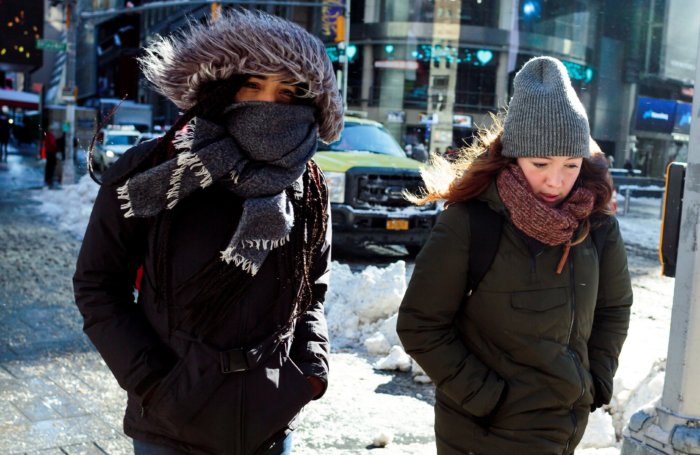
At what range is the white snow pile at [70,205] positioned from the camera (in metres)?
14.6

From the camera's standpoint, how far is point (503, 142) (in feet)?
8.84

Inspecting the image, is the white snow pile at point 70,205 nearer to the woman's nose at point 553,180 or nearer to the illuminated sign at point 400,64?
the woman's nose at point 553,180

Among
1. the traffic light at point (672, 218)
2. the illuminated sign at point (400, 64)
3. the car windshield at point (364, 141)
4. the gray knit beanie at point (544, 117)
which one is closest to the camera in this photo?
the gray knit beanie at point (544, 117)

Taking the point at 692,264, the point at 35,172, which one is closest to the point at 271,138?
the point at 692,264

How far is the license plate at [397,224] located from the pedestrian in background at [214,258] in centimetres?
954

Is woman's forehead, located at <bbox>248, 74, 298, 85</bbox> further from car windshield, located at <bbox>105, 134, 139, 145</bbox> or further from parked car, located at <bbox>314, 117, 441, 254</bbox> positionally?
car windshield, located at <bbox>105, 134, 139, 145</bbox>

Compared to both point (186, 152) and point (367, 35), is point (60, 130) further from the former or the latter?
point (186, 152)

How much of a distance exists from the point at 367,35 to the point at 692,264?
1632 inches

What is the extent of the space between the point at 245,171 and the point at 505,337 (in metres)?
0.98

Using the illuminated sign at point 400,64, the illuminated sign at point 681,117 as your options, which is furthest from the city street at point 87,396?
the illuminated sign at point 681,117

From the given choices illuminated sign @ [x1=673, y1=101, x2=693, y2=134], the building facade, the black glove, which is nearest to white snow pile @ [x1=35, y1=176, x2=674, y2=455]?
the black glove

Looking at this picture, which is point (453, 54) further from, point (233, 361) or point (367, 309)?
point (233, 361)

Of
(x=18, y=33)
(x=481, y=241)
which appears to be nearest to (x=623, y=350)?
(x=481, y=241)

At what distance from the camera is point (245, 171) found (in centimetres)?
225
